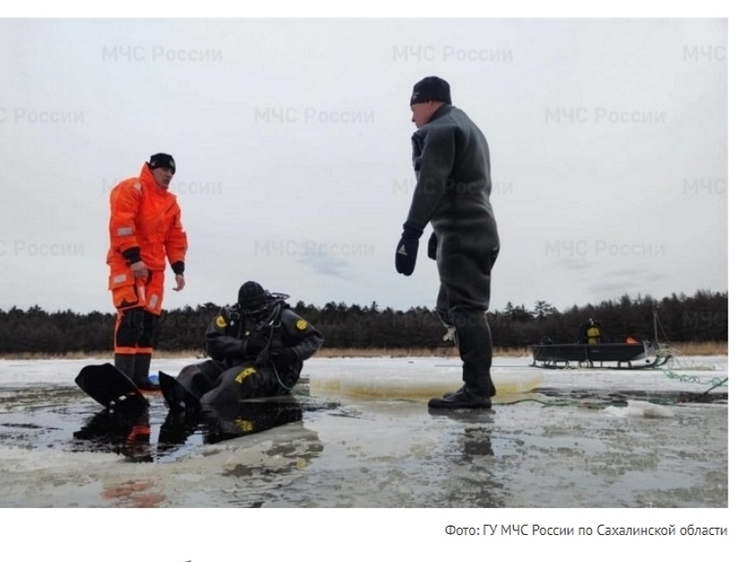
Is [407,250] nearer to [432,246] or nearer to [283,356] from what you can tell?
[432,246]

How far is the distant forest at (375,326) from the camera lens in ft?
20.8

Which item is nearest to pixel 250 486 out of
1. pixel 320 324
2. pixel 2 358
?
pixel 320 324

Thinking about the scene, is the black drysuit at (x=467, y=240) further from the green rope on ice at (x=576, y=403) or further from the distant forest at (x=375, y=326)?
the distant forest at (x=375, y=326)

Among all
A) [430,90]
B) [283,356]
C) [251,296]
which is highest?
[430,90]

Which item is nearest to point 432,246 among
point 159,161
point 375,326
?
point 159,161

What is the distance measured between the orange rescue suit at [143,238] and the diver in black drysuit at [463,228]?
222 centimetres

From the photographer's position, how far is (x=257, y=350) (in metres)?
3.99

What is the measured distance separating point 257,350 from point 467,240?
1701mm

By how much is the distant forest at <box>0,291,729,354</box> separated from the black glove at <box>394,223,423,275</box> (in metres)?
2.76

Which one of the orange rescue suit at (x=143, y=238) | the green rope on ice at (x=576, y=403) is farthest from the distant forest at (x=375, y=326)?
the green rope on ice at (x=576, y=403)

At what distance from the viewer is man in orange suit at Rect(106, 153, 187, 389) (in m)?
4.16

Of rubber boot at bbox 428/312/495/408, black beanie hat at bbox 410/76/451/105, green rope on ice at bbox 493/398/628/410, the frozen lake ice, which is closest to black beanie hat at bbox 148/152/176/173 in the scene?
the frozen lake ice

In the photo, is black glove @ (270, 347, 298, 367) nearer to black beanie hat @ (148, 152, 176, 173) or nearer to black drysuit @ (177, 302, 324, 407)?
black drysuit @ (177, 302, 324, 407)

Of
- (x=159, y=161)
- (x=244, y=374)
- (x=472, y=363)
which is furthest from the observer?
(x=159, y=161)
